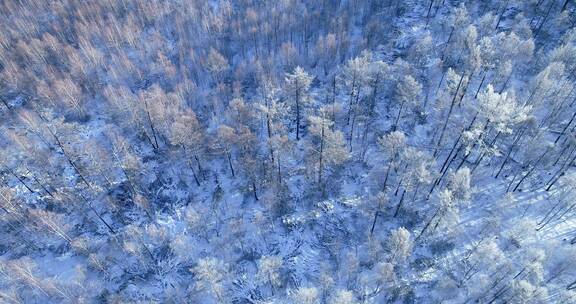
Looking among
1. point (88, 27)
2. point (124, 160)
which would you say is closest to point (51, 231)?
point (124, 160)

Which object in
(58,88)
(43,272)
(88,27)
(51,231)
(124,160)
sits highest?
(88,27)

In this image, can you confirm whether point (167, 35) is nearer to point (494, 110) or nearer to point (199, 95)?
point (199, 95)

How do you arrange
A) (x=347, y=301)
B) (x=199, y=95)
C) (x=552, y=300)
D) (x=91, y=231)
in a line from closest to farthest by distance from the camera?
(x=347, y=301) < (x=552, y=300) < (x=91, y=231) < (x=199, y=95)

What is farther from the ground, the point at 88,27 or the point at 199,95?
the point at 88,27

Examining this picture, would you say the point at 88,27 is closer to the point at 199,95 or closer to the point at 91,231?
the point at 199,95

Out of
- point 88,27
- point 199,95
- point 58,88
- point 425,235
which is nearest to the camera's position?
point 425,235

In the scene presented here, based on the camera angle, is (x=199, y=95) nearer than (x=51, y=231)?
No
